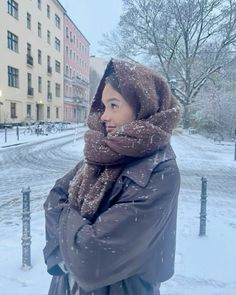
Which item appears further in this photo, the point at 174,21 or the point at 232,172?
the point at 174,21

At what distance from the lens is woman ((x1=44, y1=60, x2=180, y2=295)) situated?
1136 millimetres

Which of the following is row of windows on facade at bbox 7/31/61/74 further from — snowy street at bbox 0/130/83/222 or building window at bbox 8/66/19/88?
snowy street at bbox 0/130/83/222

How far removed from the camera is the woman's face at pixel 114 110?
1358mm

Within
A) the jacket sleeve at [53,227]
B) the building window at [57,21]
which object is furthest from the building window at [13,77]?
the jacket sleeve at [53,227]

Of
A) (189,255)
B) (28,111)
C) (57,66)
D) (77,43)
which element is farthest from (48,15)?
(189,255)

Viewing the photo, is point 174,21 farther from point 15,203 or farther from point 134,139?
point 134,139

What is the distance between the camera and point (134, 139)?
1.22 m

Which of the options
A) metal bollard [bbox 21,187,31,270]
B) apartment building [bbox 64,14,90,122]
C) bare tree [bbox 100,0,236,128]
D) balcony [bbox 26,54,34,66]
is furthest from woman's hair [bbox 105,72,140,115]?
apartment building [bbox 64,14,90,122]

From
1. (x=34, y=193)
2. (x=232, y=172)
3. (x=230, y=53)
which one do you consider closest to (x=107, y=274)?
(x=34, y=193)

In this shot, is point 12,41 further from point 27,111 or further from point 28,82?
point 27,111

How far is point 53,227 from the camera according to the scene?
140cm

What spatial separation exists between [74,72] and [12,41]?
87.5 ft

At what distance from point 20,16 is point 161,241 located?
38.4 metres

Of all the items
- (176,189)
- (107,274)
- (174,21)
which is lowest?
(107,274)
